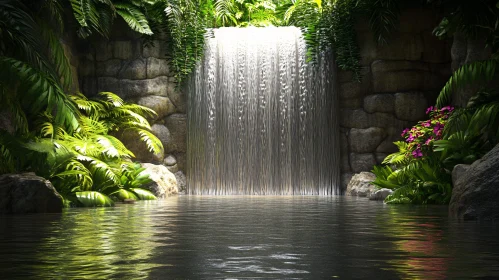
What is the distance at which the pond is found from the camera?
2.88 m

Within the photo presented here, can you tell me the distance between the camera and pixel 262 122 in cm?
1681

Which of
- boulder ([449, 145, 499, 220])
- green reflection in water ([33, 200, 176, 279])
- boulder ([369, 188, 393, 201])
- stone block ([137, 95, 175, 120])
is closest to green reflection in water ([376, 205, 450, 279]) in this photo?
boulder ([449, 145, 499, 220])

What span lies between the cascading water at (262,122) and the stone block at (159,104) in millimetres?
599

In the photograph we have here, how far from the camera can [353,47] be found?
52.9ft

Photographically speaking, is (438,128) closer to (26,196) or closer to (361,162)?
(361,162)

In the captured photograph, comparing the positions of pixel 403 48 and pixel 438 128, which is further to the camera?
pixel 403 48

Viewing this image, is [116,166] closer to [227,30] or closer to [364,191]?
[364,191]

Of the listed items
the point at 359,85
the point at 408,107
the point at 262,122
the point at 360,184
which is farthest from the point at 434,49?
the point at 262,122

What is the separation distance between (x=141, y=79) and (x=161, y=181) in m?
3.36

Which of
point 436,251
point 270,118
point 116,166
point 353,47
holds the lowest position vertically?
point 436,251

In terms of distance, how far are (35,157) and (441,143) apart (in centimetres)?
590

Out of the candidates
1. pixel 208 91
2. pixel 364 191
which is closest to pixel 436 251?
pixel 364 191

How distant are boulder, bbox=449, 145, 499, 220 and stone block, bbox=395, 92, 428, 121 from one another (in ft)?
30.6

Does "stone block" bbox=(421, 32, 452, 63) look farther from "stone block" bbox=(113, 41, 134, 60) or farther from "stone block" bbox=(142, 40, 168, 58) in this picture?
"stone block" bbox=(113, 41, 134, 60)
